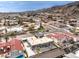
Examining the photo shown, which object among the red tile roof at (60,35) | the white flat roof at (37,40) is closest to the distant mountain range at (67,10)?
the red tile roof at (60,35)

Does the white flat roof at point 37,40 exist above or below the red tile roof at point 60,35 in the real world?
below

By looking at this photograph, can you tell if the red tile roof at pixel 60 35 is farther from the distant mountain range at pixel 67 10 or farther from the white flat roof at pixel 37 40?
the distant mountain range at pixel 67 10

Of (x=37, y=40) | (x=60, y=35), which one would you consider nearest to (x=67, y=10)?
(x=60, y=35)

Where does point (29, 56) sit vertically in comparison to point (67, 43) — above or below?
below

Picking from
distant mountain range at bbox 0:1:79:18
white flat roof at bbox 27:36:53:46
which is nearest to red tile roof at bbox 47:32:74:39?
white flat roof at bbox 27:36:53:46

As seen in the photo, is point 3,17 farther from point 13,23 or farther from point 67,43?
point 67,43

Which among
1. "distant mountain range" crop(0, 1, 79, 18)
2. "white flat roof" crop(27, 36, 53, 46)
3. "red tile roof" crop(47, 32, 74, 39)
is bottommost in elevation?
"white flat roof" crop(27, 36, 53, 46)

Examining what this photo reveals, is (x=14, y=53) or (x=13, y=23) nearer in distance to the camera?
(x=14, y=53)

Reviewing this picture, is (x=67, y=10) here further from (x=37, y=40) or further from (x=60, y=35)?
(x=37, y=40)

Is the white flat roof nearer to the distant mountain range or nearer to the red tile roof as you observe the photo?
the red tile roof

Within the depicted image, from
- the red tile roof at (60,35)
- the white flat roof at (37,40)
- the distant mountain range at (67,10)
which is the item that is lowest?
the white flat roof at (37,40)

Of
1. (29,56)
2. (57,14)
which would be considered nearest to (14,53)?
(29,56)
